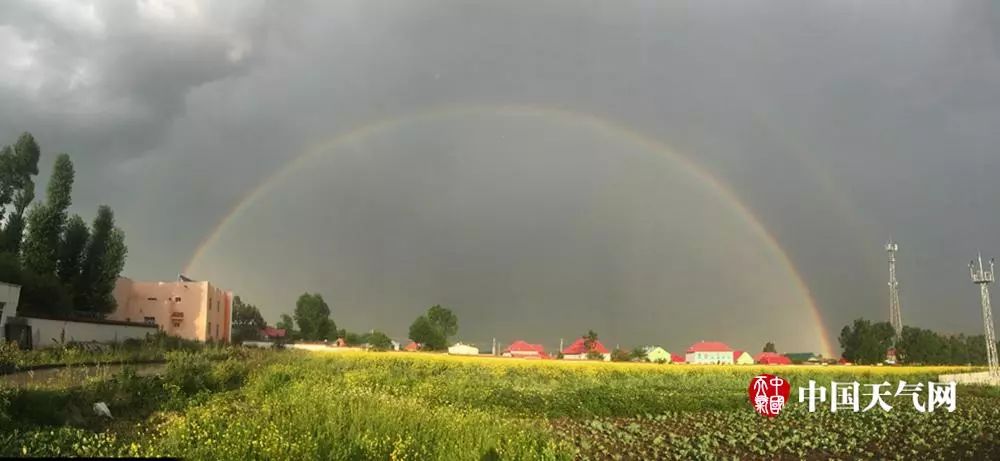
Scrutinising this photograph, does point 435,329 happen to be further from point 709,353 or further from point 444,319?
point 709,353

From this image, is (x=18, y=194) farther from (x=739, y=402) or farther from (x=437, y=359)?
(x=739, y=402)

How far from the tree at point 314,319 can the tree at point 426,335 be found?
16195 millimetres

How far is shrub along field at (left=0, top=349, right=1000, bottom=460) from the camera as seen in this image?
7.62m

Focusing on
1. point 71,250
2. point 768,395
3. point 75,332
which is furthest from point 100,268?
point 768,395

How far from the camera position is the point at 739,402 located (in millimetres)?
21078

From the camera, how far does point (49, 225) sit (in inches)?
2056

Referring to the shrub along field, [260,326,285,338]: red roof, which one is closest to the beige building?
the shrub along field

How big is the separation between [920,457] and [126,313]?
6375 cm

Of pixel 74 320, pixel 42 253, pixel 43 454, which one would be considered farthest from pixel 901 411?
pixel 42 253

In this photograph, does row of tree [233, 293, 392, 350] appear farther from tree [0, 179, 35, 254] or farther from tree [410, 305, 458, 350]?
tree [0, 179, 35, 254]

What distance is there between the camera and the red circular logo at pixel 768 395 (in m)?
18.1

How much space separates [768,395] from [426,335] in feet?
306

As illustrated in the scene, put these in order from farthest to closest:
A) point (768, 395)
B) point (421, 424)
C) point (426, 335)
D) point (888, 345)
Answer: point (426, 335) < point (888, 345) < point (768, 395) < point (421, 424)

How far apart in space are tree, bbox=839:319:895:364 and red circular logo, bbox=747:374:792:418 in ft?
269
